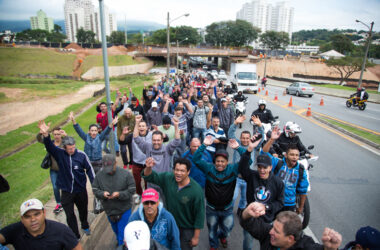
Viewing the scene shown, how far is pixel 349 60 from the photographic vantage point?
4153 cm

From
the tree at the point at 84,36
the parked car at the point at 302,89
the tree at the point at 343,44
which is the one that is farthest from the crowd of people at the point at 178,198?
the tree at the point at 84,36

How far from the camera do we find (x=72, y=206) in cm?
399

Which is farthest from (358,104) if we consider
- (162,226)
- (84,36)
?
(84,36)

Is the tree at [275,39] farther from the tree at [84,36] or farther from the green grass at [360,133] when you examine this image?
the tree at [84,36]

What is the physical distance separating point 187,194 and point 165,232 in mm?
533

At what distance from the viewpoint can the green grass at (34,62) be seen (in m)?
42.2

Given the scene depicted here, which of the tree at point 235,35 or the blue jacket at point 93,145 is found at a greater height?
the tree at point 235,35

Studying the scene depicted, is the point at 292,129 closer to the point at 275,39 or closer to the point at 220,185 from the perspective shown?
the point at 220,185

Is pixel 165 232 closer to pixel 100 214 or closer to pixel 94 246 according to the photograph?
pixel 94 246

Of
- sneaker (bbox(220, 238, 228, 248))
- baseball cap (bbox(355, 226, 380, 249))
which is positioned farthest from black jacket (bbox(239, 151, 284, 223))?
baseball cap (bbox(355, 226, 380, 249))

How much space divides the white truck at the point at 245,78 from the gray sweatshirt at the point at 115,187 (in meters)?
20.8

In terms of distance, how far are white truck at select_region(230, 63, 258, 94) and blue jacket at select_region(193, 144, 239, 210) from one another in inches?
806

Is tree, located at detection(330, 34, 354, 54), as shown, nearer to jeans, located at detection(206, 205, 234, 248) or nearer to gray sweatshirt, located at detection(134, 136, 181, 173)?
gray sweatshirt, located at detection(134, 136, 181, 173)

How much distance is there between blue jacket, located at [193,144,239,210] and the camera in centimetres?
352
